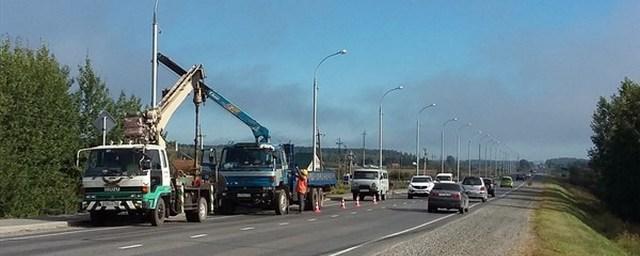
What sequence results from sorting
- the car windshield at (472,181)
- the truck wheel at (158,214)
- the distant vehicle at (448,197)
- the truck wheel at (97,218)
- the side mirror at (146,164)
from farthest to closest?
the car windshield at (472,181)
the distant vehicle at (448,197)
the truck wheel at (97,218)
the truck wheel at (158,214)
the side mirror at (146,164)

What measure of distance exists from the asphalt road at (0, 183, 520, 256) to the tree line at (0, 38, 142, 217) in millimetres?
4655

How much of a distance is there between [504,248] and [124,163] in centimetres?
1169

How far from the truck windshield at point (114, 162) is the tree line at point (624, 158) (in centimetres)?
5097

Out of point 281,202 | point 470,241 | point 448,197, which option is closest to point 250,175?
point 281,202

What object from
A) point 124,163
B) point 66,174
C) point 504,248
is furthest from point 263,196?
point 504,248

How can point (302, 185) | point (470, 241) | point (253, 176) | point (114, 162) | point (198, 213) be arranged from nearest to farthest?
point (470, 241)
point (114, 162)
point (198, 213)
point (253, 176)
point (302, 185)

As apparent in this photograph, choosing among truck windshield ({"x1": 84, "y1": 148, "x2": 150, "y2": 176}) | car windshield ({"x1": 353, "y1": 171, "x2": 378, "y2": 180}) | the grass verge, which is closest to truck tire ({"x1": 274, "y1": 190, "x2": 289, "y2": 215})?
the grass verge

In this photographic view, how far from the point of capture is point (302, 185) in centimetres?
3900

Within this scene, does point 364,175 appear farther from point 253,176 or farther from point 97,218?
point 97,218

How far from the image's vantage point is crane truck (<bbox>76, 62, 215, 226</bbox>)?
25.6 metres

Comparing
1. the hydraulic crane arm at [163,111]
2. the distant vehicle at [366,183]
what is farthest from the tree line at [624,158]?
the hydraulic crane arm at [163,111]

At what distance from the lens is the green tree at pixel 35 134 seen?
29.2 meters

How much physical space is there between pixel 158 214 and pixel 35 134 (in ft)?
22.6

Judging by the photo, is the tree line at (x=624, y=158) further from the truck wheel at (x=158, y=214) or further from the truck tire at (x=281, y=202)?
the truck wheel at (x=158, y=214)
